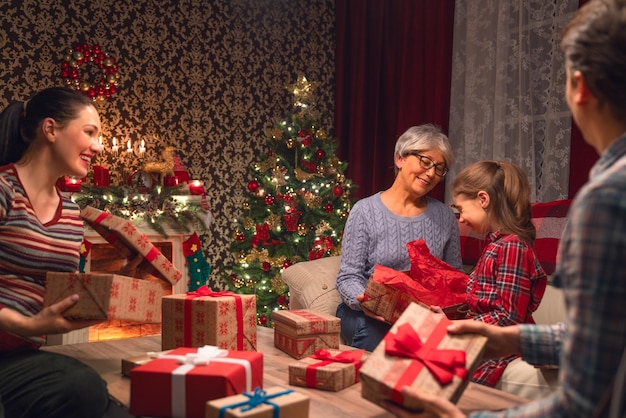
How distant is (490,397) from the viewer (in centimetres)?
174

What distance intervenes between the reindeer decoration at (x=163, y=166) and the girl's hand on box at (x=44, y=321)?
2.98 meters

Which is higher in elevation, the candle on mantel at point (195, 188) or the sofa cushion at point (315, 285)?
the candle on mantel at point (195, 188)

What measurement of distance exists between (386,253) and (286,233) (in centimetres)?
190

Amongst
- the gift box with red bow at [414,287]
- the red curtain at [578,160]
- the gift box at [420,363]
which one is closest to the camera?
the gift box at [420,363]

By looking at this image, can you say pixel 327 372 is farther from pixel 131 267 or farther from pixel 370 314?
pixel 370 314

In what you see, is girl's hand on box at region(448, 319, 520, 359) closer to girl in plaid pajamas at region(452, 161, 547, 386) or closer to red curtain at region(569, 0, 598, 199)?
girl in plaid pajamas at region(452, 161, 547, 386)

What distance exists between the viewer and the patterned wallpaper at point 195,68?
Result: 4.74 m

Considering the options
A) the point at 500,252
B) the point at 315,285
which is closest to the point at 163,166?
the point at 315,285

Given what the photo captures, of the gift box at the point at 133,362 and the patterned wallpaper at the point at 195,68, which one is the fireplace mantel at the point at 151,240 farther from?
the gift box at the point at 133,362

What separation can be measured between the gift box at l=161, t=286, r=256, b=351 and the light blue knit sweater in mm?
934

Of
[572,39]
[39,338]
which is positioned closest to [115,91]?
[39,338]

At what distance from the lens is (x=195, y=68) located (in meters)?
5.38

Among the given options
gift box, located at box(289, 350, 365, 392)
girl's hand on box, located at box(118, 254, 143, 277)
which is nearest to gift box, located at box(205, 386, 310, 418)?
gift box, located at box(289, 350, 365, 392)

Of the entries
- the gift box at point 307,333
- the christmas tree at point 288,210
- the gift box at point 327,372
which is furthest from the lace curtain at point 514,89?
the gift box at point 327,372
